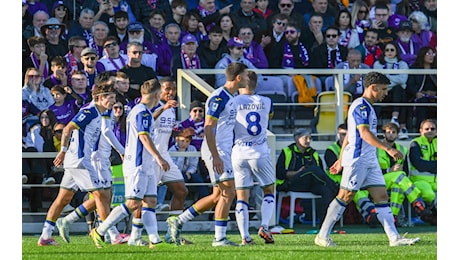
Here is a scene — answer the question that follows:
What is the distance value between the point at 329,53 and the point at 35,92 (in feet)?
16.6

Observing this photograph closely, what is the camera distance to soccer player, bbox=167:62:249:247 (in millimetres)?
12922

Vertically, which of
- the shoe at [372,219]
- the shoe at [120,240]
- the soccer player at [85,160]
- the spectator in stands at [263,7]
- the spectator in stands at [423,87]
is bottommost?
the shoe at [372,219]

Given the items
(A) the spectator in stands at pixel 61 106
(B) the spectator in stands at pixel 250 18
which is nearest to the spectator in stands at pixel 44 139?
(A) the spectator in stands at pixel 61 106

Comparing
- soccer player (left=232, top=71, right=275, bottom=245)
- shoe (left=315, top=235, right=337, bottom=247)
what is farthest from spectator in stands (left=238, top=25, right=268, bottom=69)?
shoe (left=315, top=235, right=337, bottom=247)

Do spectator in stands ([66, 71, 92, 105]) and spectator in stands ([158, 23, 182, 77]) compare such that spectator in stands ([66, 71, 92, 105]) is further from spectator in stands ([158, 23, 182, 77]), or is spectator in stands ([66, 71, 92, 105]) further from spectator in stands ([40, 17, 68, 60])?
spectator in stands ([158, 23, 182, 77])

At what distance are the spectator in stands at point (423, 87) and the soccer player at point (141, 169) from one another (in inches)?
271

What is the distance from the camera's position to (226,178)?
1311 cm

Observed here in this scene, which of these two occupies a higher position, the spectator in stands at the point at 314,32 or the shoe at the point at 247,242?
the spectator in stands at the point at 314,32

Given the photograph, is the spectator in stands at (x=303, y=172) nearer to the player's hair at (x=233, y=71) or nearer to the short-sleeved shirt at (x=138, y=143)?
the player's hair at (x=233, y=71)

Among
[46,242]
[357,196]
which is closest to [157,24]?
[357,196]

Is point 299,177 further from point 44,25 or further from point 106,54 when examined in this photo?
point 44,25

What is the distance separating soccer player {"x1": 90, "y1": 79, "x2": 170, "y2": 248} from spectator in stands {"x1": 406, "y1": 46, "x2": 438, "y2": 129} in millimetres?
6871

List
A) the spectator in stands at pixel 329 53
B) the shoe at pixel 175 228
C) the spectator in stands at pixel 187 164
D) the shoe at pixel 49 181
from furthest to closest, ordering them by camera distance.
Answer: the spectator in stands at pixel 329 53 → the spectator in stands at pixel 187 164 → the shoe at pixel 49 181 → the shoe at pixel 175 228

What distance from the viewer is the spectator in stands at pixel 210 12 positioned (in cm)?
1894
